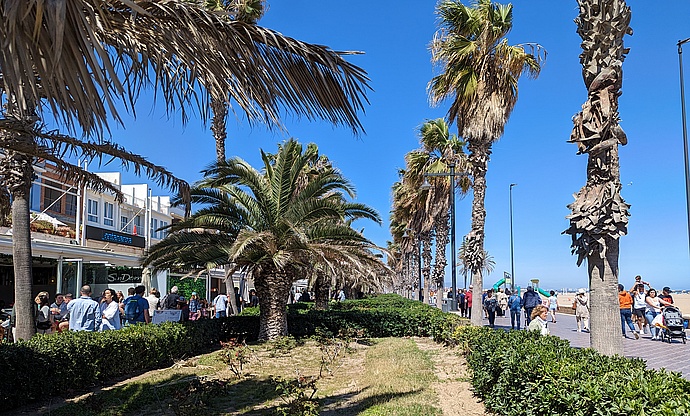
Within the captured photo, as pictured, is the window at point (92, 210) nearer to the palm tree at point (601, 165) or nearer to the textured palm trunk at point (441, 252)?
the textured palm trunk at point (441, 252)

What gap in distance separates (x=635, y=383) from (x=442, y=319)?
1250 centimetres

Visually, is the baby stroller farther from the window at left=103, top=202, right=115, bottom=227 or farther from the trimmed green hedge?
the window at left=103, top=202, right=115, bottom=227

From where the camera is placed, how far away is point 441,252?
32.9m

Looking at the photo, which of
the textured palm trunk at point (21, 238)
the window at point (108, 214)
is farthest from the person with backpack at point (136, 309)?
the window at point (108, 214)

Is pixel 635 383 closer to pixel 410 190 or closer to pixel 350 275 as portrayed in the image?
pixel 350 275

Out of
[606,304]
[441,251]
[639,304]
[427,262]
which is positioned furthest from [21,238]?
[427,262]

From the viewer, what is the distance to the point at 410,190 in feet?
119

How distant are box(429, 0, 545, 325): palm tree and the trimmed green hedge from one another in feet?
28.1

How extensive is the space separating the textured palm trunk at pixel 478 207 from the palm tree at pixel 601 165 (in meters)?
9.58

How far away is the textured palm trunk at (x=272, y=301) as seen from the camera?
591 inches

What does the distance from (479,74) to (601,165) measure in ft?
33.2

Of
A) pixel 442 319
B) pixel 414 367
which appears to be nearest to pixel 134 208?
pixel 442 319

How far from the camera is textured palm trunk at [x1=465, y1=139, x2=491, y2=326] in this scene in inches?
661

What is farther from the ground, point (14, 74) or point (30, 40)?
point (30, 40)
